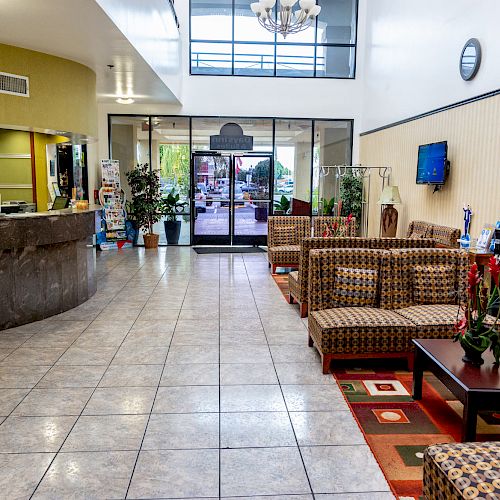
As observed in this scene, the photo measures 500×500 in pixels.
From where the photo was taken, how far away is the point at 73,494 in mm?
2580

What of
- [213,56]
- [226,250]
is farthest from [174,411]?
[213,56]

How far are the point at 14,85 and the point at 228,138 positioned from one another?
6.51 m

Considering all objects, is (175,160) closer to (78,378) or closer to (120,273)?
(120,273)

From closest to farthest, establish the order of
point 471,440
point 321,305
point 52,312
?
point 471,440 → point 321,305 → point 52,312

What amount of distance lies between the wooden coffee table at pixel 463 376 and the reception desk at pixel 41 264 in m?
4.12

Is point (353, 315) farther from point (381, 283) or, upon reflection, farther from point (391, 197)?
point (391, 197)

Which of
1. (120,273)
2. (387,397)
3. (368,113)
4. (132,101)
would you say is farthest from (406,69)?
(387,397)

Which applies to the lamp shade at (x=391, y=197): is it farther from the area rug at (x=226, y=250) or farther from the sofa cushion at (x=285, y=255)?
the area rug at (x=226, y=250)

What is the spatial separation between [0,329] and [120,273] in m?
3.30

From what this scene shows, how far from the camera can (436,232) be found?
23.9 feet

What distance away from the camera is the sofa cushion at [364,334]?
13.8 feet

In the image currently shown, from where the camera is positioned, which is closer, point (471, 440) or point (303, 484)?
point (303, 484)

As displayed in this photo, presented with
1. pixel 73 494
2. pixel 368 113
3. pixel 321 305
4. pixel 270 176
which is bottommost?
pixel 73 494

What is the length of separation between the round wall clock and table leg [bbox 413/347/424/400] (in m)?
4.56
